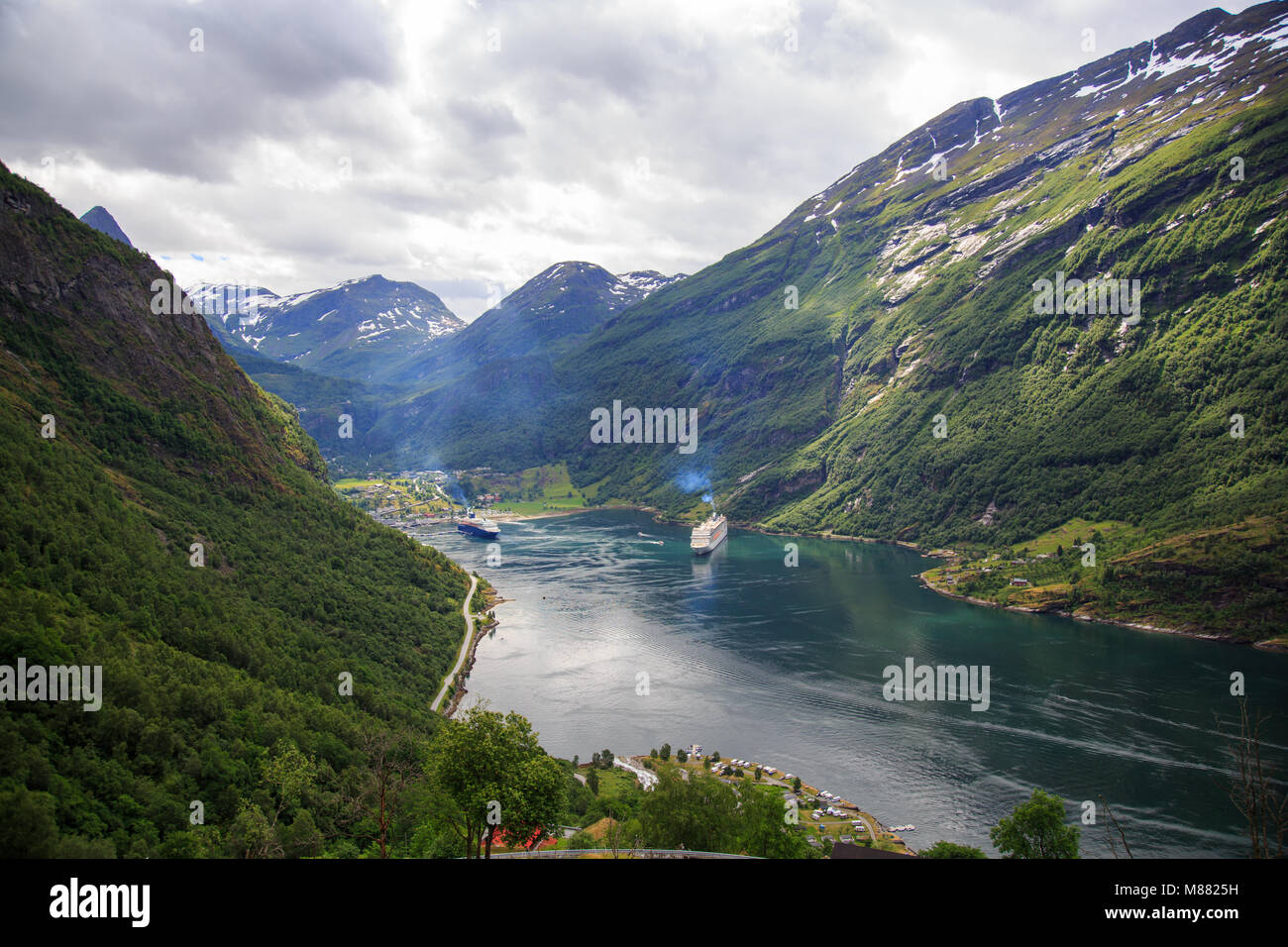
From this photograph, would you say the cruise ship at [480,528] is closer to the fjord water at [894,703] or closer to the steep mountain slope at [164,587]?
the fjord water at [894,703]

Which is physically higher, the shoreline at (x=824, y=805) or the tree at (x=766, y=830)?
the tree at (x=766, y=830)

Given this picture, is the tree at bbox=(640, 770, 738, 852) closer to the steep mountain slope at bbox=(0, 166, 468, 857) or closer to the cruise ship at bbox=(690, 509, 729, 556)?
the steep mountain slope at bbox=(0, 166, 468, 857)

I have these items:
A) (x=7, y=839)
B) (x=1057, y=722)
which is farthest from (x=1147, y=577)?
(x=7, y=839)

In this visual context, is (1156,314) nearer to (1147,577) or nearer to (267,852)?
(1147,577)

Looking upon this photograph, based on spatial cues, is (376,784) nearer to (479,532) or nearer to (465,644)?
(465,644)
